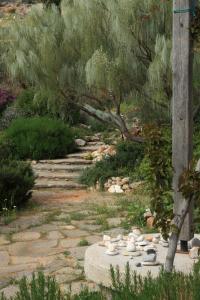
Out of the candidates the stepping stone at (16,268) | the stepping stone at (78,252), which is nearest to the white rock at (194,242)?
the stepping stone at (78,252)

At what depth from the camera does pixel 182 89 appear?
4.61m

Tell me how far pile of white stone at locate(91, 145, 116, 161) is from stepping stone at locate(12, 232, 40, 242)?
433cm

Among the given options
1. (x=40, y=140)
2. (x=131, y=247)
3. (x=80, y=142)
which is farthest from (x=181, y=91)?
(x=80, y=142)

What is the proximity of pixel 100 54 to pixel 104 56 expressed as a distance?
0.22 feet

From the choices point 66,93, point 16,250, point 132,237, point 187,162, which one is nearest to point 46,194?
point 66,93

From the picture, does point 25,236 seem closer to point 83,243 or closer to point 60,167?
point 83,243

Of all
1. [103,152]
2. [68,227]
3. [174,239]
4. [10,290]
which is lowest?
[103,152]

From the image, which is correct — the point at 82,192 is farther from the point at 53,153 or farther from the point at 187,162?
the point at 187,162

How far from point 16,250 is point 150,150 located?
227 centimetres

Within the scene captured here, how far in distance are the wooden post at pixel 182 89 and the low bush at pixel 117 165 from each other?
5.05m

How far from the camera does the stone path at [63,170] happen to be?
995 cm

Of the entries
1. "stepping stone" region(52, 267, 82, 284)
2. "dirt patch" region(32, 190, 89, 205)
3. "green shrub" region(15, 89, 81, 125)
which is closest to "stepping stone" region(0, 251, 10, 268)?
"stepping stone" region(52, 267, 82, 284)

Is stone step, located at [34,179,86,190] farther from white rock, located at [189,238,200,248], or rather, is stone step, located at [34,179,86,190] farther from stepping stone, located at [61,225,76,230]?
white rock, located at [189,238,200,248]

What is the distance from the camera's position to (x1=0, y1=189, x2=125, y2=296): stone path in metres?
5.04
